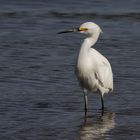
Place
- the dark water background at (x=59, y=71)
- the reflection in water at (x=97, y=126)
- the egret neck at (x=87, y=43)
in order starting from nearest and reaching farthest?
the reflection in water at (x=97, y=126), the dark water background at (x=59, y=71), the egret neck at (x=87, y=43)

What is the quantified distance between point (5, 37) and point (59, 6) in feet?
13.6

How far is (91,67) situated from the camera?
11359 millimetres

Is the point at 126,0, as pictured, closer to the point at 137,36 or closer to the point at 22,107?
the point at 137,36

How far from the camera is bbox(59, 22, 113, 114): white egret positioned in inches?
439

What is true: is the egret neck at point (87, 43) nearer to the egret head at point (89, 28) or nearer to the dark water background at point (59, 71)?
the egret head at point (89, 28)

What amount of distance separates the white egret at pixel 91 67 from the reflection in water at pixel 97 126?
13.9 inches

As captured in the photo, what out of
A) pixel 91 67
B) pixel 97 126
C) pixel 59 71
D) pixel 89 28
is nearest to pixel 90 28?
pixel 89 28

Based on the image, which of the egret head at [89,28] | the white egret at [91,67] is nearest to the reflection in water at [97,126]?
the white egret at [91,67]

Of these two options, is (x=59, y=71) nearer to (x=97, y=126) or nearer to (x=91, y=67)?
(x=91, y=67)

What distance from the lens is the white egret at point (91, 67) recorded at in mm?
11156

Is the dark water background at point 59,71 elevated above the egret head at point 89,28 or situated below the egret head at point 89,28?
below

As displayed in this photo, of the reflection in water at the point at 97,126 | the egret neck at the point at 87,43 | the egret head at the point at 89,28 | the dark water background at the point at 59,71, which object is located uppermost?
the egret head at the point at 89,28

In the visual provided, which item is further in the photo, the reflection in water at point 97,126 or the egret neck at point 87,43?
the egret neck at point 87,43

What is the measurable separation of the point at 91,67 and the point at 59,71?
2426 mm
